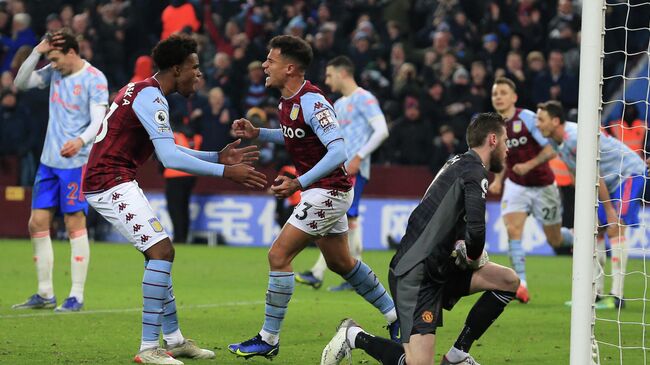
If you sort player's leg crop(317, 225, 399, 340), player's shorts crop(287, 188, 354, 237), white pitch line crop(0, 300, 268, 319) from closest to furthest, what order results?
player's shorts crop(287, 188, 354, 237) < player's leg crop(317, 225, 399, 340) < white pitch line crop(0, 300, 268, 319)

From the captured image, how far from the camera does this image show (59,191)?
11.1 metres

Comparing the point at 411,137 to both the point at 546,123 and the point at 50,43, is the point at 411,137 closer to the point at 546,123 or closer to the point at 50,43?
the point at 546,123

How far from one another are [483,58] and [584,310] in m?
14.1

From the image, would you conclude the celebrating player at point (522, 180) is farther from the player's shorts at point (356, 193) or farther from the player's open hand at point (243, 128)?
the player's open hand at point (243, 128)

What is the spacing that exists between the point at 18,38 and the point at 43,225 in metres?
13.3

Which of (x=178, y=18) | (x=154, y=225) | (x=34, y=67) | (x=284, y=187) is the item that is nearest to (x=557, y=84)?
(x=178, y=18)

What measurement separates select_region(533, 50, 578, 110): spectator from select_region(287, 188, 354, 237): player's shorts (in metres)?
11.4

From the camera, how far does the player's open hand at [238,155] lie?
7934 mm

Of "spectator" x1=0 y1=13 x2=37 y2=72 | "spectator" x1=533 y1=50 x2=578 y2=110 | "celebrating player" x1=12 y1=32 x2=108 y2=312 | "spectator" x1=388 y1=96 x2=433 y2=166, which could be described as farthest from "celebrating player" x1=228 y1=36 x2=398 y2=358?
"spectator" x1=0 y1=13 x2=37 y2=72

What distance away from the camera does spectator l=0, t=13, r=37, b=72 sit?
23.1 m

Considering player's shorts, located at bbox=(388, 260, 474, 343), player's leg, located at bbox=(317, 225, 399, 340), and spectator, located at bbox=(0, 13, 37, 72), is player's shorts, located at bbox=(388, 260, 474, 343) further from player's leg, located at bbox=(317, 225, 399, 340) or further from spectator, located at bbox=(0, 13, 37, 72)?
spectator, located at bbox=(0, 13, 37, 72)

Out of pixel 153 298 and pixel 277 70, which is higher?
pixel 277 70

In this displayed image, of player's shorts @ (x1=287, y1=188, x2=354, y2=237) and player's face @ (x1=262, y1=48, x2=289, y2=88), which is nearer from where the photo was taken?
player's shorts @ (x1=287, y1=188, x2=354, y2=237)

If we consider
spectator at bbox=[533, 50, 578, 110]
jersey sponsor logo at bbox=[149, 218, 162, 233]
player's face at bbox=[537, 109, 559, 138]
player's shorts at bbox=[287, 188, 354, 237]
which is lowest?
jersey sponsor logo at bbox=[149, 218, 162, 233]
